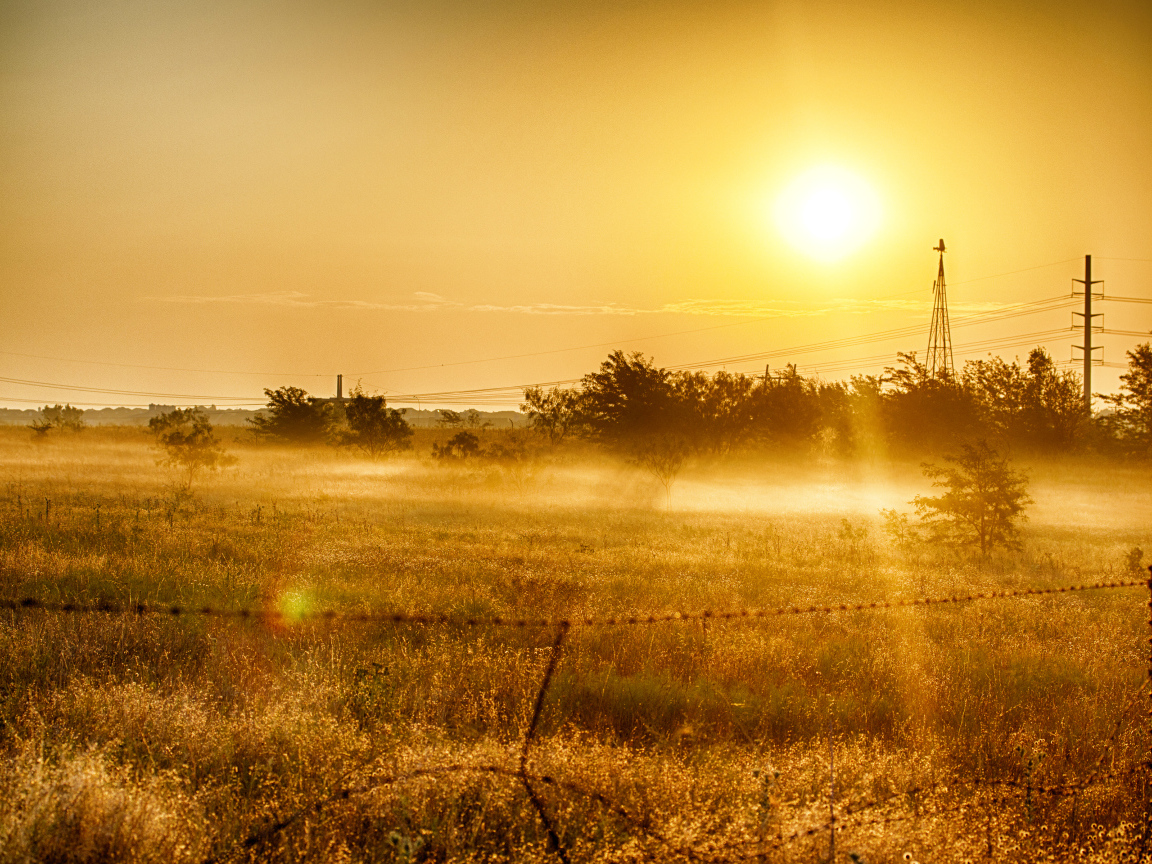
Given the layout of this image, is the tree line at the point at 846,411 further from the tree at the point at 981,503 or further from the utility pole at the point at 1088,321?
the tree at the point at 981,503

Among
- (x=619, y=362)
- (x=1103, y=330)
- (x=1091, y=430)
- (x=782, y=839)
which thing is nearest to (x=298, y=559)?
(x=782, y=839)

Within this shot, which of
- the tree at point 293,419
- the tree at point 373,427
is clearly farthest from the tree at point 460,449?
the tree at point 293,419

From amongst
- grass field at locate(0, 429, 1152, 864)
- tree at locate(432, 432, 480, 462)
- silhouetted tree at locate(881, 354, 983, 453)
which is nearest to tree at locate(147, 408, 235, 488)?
tree at locate(432, 432, 480, 462)

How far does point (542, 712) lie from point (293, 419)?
182 feet

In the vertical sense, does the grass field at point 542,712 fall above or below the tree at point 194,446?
below

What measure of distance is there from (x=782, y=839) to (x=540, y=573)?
7582 mm

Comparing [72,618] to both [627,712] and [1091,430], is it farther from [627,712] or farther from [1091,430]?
[1091,430]

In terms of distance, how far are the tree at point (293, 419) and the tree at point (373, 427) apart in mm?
6219

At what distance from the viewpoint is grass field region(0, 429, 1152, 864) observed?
403cm

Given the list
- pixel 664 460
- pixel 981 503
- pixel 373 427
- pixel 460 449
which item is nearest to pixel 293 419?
pixel 373 427

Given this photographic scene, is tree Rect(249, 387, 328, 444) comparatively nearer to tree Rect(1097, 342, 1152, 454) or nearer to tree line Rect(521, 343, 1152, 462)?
tree line Rect(521, 343, 1152, 462)

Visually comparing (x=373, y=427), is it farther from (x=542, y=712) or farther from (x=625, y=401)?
(x=542, y=712)

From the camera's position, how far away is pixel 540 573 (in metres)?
11.4

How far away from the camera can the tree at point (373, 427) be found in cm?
4766
